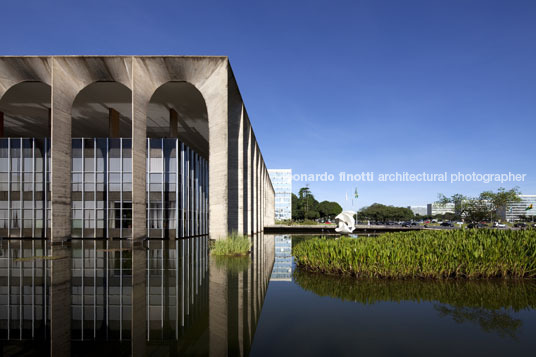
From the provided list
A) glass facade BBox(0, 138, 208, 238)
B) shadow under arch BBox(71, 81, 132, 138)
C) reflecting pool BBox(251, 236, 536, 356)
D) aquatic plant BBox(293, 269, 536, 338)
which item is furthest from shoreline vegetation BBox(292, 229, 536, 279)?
shadow under arch BBox(71, 81, 132, 138)

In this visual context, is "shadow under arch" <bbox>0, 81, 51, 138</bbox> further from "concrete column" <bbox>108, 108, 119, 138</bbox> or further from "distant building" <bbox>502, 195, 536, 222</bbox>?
"distant building" <bbox>502, 195, 536, 222</bbox>

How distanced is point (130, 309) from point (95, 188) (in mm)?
23029

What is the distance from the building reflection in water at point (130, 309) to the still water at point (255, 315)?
0.08 ft

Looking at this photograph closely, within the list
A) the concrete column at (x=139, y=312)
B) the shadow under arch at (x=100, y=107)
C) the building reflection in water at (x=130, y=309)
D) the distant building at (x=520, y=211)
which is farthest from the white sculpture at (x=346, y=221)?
the distant building at (x=520, y=211)

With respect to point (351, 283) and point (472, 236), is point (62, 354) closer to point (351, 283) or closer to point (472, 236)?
point (351, 283)

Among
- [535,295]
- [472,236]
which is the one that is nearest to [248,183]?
[472,236]

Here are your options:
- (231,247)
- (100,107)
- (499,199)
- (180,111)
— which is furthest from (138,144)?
(499,199)

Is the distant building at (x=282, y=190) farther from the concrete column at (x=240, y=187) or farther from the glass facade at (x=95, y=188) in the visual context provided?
the concrete column at (x=240, y=187)

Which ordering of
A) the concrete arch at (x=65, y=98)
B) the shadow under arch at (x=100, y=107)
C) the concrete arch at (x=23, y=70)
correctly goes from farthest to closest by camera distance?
the shadow under arch at (x=100, y=107) < the concrete arch at (x=23, y=70) < the concrete arch at (x=65, y=98)

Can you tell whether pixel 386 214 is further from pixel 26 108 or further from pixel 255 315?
pixel 255 315

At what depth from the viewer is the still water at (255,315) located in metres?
4.82

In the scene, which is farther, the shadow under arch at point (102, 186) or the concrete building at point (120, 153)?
the shadow under arch at point (102, 186)

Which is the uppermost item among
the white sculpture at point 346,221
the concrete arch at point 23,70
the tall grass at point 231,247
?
the concrete arch at point 23,70

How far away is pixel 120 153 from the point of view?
26703 millimetres
